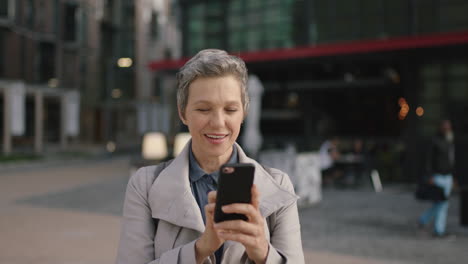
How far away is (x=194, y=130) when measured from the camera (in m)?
1.57

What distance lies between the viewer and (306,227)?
28.1 feet

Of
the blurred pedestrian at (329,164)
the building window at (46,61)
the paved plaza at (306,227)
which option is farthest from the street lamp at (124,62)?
the building window at (46,61)

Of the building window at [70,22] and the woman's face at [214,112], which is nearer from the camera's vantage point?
the woman's face at [214,112]

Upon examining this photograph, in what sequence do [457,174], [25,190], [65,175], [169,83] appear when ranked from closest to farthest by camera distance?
[25,190], [457,174], [65,175], [169,83]

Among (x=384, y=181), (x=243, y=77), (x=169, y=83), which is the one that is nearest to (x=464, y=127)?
→ (x=384, y=181)

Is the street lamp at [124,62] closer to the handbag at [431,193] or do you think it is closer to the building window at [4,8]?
the handbag at [431,193]

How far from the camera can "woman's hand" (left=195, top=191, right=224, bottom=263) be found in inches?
51.9

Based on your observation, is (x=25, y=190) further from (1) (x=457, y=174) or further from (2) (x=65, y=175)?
(1) (x=457, y=174)

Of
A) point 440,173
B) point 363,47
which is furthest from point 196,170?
point 363,47

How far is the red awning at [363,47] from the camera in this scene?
1360cm

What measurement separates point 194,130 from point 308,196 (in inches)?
388

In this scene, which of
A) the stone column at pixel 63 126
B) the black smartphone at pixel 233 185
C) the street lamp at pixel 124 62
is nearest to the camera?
the black smartphone at pixel 233 185

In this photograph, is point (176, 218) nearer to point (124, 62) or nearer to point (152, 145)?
point (152, 145)

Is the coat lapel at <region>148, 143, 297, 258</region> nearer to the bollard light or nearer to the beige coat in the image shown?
the beige coat
